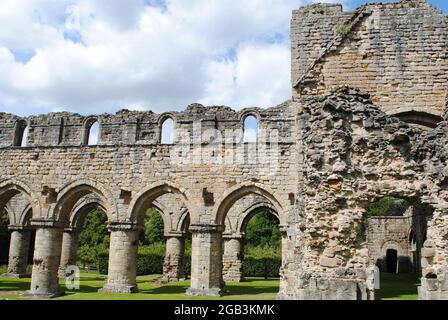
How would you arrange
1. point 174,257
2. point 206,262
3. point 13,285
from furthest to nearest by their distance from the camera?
point 174,257 → point 13,285 → point 206,262

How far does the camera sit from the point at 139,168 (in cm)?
1680

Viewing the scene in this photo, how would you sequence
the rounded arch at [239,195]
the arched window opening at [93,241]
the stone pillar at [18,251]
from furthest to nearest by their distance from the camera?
the arched window opening at [93,241]
the stone pillar at [18,251]
the rounded arch at [239,195]

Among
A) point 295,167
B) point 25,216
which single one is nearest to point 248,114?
point 295,167

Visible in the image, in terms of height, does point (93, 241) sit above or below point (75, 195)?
below

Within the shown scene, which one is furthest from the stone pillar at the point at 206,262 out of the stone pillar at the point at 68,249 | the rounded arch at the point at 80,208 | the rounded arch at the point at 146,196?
the stone pillar at the point at 68,249

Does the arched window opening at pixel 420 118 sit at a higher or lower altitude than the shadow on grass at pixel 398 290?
higher

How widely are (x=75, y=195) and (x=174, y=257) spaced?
5.68 meters

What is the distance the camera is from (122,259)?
16.0 metres

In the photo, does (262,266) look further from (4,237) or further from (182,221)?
(4,237)

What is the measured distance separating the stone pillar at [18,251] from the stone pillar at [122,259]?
7699 mm

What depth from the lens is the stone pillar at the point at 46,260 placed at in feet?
52.0

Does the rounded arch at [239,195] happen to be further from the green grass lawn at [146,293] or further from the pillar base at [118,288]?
the pillar base at [118,288]

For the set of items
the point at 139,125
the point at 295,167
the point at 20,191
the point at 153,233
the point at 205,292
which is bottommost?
the point at 205,292
